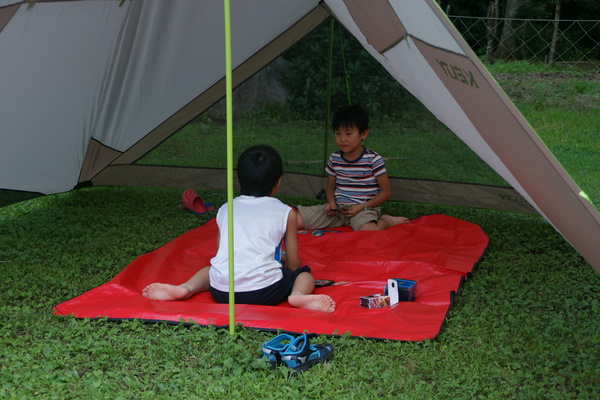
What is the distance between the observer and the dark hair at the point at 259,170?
10.5 ft

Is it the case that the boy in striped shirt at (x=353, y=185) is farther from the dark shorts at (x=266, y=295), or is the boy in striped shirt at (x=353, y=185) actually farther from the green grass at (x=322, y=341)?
the dark shorts at (x=266, y=295)

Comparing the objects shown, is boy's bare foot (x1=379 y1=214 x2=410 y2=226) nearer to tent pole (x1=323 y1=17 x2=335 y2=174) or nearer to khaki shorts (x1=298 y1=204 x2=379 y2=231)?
khaki shorts (x1=298 y1=204 x2=379 y2=231)

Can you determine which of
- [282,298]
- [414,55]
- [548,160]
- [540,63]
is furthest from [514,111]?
[540,63]

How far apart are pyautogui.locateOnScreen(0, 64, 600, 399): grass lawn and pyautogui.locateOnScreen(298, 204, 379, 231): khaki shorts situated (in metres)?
0.82

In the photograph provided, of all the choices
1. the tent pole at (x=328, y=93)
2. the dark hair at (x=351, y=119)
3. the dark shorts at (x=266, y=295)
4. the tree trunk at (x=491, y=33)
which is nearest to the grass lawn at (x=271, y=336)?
the dark shorts at (x=266, y=295)

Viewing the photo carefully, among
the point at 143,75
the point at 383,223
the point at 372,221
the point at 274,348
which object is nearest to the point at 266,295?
the point at 274,348

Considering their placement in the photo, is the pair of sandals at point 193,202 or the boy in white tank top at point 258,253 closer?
the boy in white tank top at point 258,253

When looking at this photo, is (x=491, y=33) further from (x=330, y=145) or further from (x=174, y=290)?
(x=174, y=290)

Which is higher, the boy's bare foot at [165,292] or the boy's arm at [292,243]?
the boy's arm at [292,243]

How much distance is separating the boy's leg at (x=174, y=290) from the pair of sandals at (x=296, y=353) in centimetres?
77

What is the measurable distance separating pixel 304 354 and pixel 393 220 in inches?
88.4

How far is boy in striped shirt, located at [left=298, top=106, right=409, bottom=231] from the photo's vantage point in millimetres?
4559

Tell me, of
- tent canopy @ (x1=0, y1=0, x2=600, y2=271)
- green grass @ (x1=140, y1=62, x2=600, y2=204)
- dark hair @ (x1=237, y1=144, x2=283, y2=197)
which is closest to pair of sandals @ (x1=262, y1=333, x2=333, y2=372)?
dark hair @ (x1=237, y1=144, x2=283, y2=197)

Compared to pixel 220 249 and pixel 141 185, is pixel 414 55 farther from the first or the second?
pixel 141 185
